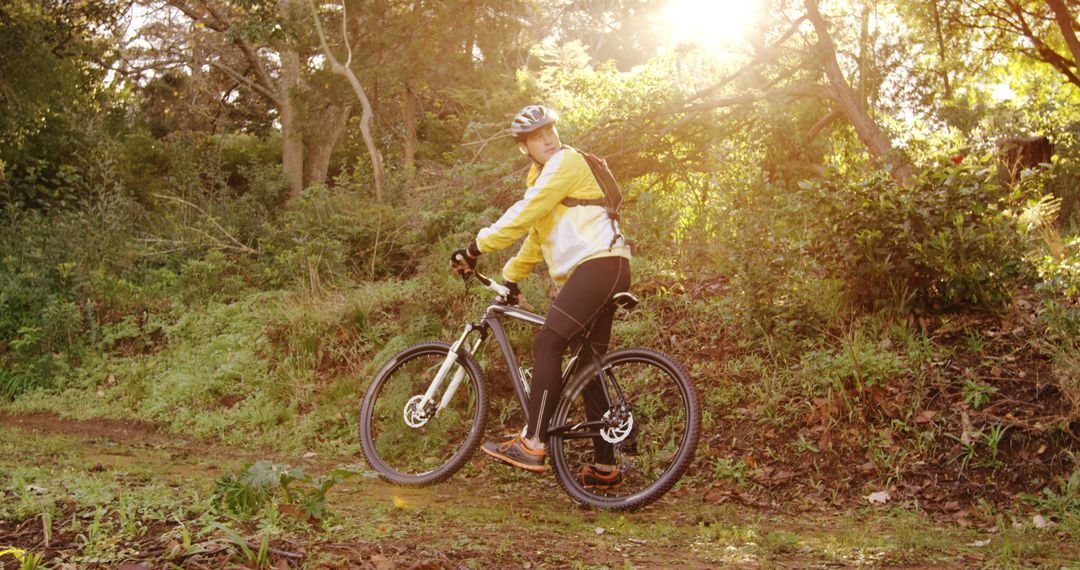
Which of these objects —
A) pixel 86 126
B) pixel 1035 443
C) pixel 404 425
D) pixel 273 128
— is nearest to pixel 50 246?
pixel 86 126

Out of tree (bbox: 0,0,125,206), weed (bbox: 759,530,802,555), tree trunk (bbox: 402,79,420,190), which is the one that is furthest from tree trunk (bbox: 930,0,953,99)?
tree (bbox: 0,0,125,206)

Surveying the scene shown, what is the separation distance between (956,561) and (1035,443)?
169 cm

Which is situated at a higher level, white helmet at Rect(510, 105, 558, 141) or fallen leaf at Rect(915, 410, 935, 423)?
white helmet at Rect(510, 105, 558, 141)

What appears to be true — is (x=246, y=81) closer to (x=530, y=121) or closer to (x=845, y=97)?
(x=845, y=97)

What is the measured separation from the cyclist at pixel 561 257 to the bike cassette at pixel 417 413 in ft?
2.11

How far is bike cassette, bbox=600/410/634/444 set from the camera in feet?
17.2

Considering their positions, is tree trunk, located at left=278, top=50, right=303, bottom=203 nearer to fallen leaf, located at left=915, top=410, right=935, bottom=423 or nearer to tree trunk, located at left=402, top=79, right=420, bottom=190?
tree trunk, located at left=402, top=79, right=420, bottom=190

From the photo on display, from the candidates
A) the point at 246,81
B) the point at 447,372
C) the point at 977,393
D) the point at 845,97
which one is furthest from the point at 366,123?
the point at 977,393

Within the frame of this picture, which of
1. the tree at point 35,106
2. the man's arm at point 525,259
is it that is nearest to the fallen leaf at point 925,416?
the man's arm at point 525,259

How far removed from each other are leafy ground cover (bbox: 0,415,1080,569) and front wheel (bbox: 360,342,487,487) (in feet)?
0.60

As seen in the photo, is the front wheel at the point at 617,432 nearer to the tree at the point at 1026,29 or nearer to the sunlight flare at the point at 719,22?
the sunlight flare at the point at 719,22

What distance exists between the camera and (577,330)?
5.21 meters

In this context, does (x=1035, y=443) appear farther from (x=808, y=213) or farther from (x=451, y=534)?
(x=451, y=534)

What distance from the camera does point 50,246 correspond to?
A: 1131 centimetres
